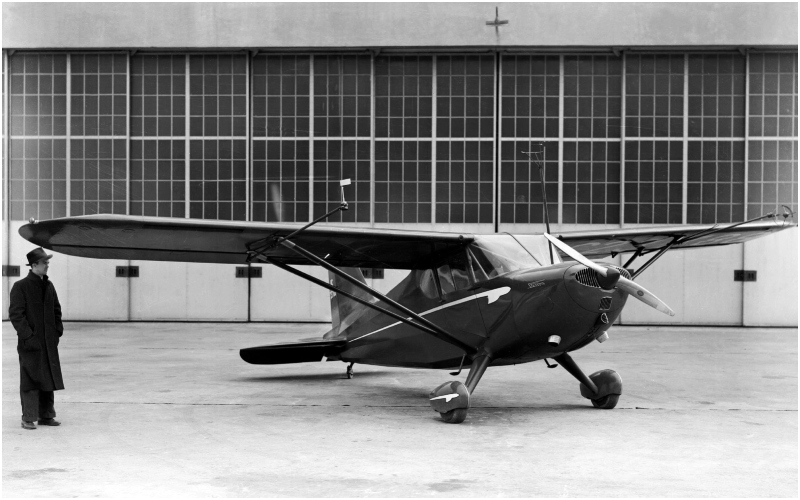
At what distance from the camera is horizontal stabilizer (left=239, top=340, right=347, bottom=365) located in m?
13.4

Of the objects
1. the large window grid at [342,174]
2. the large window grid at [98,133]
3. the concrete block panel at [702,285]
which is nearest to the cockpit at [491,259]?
the large window grid at [342,174]

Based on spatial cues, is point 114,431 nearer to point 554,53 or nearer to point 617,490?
point 617,490

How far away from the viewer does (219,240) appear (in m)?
11.2

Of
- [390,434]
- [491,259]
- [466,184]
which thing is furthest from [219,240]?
[466,184]

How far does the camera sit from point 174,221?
33.6 ft

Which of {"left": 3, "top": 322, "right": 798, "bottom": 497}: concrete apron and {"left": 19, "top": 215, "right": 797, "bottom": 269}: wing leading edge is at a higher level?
{"left": 19, "top": 215, "right": 797, "bottom": 269}: wing leading edge

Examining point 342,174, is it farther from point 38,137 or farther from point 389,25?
point 38,137

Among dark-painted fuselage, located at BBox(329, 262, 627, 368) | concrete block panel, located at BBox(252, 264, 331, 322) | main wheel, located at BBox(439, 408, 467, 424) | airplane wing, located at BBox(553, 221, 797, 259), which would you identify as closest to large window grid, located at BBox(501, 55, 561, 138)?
concrete block panel, located at BBox(252, 264, 331, 322)

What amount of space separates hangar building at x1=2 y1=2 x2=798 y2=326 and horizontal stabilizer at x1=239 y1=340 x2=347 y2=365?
11782 millimetres

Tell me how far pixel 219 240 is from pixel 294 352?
2.89 metres

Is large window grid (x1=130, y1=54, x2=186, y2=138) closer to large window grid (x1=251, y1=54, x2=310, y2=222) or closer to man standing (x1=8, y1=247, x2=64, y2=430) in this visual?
large window grid (x1=251, y1=54, x2=310, y2=222)

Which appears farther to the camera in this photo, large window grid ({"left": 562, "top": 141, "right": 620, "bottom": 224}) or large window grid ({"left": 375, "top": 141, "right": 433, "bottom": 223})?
large window grid ({"left": 375, "top": 141, "right": 433, "bottom": 223})

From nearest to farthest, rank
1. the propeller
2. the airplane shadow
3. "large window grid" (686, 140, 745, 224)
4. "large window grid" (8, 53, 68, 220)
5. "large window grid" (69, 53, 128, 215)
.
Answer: the propeller
the airplane shadow
"large window grid" (686, 140, 745, 224)
"large window grid" (69, 53, 128, 215)
"large window grid" (8, 53, 68, 220)

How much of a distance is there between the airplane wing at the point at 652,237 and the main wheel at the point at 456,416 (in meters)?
3.33
